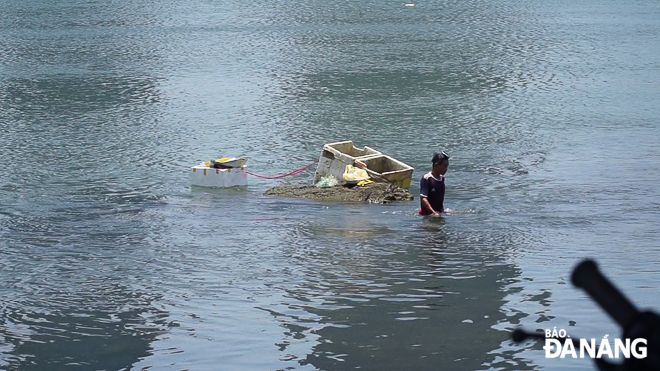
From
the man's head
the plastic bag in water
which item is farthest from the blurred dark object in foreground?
the plastic bag in water

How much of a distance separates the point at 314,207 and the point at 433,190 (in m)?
2.24

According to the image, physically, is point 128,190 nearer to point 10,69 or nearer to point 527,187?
point 527,187

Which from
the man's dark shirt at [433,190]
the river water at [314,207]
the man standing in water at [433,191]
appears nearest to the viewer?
the river water at [314,207]

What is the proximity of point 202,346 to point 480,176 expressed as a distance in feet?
32.3

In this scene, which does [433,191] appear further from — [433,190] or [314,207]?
[314,207]

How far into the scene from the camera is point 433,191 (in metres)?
14.0

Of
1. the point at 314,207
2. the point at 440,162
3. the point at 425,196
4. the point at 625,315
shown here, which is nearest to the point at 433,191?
the point at 425,196

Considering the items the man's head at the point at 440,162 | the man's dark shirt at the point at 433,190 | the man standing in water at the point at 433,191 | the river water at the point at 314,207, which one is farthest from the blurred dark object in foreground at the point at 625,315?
the man's dark shirt at the point at 433,190

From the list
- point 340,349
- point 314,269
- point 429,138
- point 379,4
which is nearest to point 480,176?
point 429,138

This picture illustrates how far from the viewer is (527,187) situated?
1675 cm

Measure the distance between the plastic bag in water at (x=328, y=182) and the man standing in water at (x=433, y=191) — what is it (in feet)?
7.88

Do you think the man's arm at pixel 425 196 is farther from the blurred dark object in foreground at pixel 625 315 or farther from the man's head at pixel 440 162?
the blurred dark object in foreground at pixel 625 315

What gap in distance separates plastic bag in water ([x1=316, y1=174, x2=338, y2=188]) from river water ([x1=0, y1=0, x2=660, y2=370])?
96 cm

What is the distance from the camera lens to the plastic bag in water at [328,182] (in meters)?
16.2
